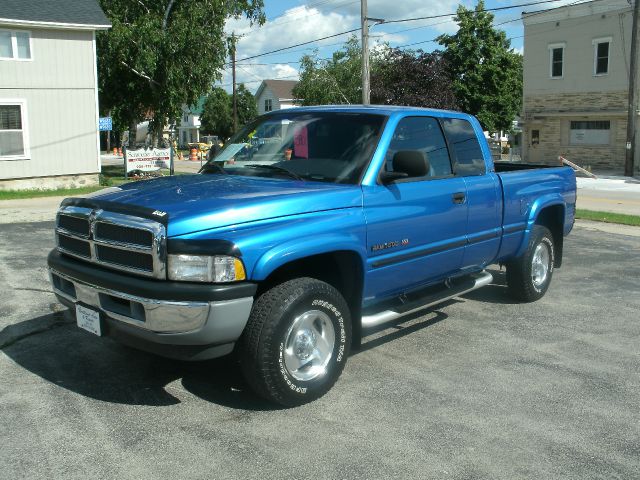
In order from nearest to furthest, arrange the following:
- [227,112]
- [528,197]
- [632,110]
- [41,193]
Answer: [528,197] < [41,193] < [632,110] < [227,112]

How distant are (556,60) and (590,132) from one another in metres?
4.26

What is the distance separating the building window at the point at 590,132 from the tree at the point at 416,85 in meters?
6.33

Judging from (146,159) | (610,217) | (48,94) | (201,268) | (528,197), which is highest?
(48,94)

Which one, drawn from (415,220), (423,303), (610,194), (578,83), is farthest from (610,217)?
(578,83)

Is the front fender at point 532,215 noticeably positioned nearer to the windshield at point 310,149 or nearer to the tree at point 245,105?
the windshield at point 310,149

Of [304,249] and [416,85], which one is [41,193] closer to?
[304,249]

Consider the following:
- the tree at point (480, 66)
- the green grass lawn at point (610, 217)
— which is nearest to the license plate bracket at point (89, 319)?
the green grass lawn at point (610, 217)

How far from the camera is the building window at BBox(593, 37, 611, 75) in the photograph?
3150 centimetres

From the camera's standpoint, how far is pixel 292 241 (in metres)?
4.14

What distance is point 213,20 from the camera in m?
27.8

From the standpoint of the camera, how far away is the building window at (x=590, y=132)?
3222cm

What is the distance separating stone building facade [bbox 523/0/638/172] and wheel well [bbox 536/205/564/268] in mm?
26537

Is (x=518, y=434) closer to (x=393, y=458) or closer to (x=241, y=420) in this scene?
(x=393, y=458)

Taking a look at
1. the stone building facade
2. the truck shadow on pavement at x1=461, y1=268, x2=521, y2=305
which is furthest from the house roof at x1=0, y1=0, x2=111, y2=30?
A: the stone building facade
